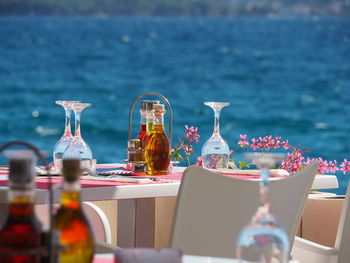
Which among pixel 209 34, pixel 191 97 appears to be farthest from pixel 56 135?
pixel 209 34

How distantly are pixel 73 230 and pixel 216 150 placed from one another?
5.47 ft

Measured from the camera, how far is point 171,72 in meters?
19.0

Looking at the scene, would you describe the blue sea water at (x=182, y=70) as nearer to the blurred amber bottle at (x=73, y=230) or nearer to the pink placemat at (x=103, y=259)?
the pink placemat at (x=103, y=259)

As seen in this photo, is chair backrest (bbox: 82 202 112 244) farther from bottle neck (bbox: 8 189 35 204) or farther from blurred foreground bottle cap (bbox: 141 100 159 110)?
bottle neck (bbox: 8 189 35 204)

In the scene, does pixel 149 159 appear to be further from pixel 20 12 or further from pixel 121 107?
pixel 20 12

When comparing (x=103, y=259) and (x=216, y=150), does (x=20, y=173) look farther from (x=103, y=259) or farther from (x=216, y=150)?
(x=216, y=150)

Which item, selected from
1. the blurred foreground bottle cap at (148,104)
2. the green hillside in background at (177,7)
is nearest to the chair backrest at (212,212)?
the blurred foreground bottle cap at (148,104)

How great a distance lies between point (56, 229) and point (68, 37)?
18778mm

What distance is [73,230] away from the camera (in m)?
1.34

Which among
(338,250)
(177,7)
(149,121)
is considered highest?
(177,7)

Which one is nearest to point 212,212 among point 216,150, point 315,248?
point 315,248

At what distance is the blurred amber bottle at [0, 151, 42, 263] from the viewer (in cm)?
127

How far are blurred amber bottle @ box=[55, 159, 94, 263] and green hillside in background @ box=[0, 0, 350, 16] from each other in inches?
677

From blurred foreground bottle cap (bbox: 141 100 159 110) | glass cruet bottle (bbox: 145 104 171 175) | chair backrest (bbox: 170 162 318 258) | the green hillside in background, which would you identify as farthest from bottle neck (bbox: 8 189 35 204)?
the green hillside in background
